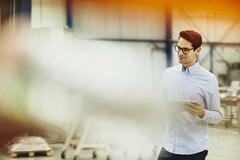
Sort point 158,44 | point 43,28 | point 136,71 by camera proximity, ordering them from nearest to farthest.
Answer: point 136,71 → point 43,28 → point 158,44

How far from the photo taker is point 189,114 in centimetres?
167

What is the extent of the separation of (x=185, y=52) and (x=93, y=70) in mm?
2927

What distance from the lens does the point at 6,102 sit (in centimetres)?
474

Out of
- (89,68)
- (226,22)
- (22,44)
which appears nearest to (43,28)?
(22,44)

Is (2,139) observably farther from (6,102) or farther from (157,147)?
(157,147)

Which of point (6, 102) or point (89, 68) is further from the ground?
point (89, 68)

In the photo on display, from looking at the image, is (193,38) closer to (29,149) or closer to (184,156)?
(184,156)

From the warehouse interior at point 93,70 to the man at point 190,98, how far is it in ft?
6.74

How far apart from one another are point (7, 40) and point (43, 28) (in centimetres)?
38

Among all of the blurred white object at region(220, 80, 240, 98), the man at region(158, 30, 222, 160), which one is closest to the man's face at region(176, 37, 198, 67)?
the man at region(158, 30, 222, 160)

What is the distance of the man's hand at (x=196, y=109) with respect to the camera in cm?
162

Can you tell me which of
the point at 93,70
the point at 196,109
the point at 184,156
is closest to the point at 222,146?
the point at 93,70

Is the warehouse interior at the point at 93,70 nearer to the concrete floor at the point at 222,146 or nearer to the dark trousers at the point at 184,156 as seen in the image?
the concrete floor at the point at 222,146

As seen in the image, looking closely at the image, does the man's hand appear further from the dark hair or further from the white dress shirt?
the dark hair
